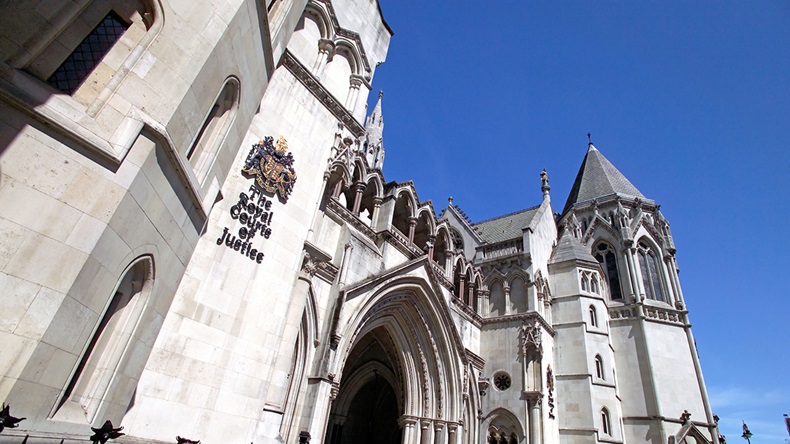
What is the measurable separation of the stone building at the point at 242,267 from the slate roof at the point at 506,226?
320 cm

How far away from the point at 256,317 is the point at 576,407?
1894 centimetres

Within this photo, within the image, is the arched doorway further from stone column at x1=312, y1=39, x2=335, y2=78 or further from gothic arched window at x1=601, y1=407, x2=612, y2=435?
gothic arched window at x1=601, y1=407, x2=612, y2=435

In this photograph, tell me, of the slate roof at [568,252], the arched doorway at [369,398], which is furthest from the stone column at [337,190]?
the slate roof at [568,252]

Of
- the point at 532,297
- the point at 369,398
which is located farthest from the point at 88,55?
the point at 532,297

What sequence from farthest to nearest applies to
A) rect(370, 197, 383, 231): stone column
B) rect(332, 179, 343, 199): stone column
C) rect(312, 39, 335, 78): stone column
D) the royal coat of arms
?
rect(370, 197, 383, 231): stone column, rect(332, 179, 343, 199): stone column, rect(312, 39, 335, 78): stone column, the royal coat of arms

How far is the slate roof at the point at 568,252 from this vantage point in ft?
86.1

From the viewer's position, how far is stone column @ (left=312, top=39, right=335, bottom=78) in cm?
1361

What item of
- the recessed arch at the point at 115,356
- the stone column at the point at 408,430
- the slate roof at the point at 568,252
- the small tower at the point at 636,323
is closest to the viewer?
the recessed arch at the point at 115,356

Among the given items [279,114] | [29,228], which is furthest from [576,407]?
[29,228]

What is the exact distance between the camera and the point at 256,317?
9.27m

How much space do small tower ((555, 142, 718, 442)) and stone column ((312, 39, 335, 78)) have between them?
1936 centimetres

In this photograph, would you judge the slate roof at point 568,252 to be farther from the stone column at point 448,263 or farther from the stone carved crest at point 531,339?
the stone column at point 448,263

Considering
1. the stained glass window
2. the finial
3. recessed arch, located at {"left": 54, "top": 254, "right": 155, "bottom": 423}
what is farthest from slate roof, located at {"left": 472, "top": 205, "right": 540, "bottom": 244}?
the stained glass window

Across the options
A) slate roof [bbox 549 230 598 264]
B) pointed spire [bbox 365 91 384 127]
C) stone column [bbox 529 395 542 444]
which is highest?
pointed spire [bbox 365 91 384 127]
